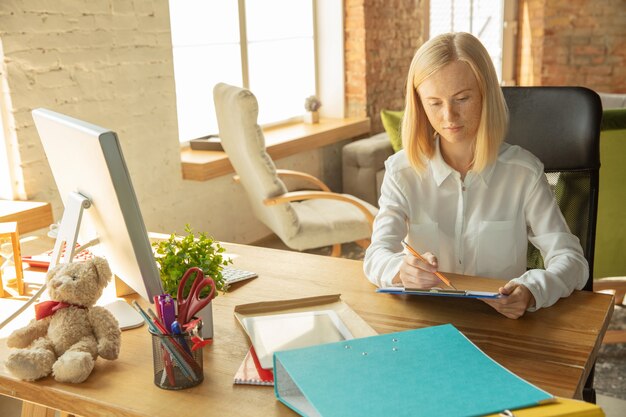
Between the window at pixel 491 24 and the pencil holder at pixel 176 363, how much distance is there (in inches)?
241

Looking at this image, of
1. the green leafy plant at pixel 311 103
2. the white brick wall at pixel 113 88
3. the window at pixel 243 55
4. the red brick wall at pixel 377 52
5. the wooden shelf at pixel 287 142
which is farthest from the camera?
the red brick wall at pixel 377 52

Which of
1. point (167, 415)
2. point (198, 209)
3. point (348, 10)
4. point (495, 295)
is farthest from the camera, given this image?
point (348, 10)

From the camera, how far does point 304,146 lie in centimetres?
462

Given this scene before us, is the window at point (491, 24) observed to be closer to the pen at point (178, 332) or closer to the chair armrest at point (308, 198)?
the chair armrest at point (308, 198)

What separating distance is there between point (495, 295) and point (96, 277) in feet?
2.46

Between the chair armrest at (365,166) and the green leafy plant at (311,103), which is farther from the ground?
the green leafy plant at (311,103)

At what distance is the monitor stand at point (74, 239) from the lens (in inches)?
54.7

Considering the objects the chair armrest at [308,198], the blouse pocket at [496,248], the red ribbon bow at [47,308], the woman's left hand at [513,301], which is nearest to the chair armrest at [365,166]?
the chair armrest at [308,198]

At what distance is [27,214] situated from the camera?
2879 mm

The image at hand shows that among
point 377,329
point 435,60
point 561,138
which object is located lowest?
point 377,329

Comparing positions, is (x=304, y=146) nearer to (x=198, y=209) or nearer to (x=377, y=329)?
(x=198, y=209)

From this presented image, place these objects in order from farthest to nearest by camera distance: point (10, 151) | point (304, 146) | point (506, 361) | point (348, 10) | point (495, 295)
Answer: point (348, 10) → point (304, 146) → point (10, 151) → point (495, 295) → point (506, 361)

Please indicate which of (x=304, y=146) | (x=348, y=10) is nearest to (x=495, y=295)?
(x=304, y=146)

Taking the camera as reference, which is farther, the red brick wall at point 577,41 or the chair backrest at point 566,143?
the red brick wall at point 577,41
